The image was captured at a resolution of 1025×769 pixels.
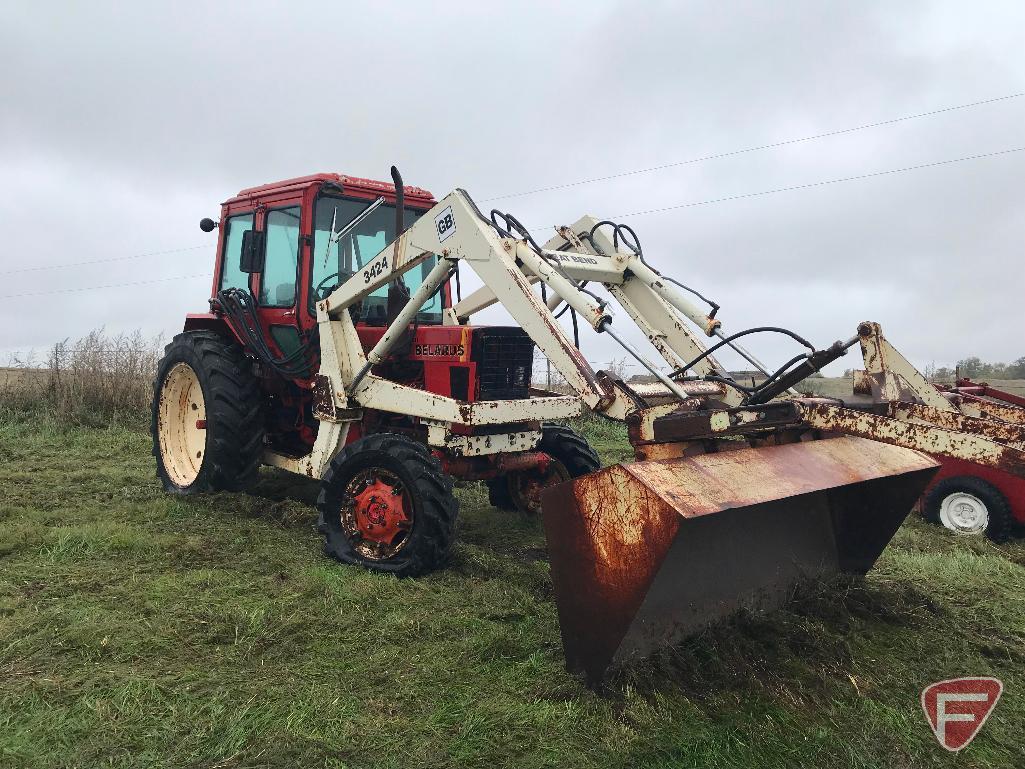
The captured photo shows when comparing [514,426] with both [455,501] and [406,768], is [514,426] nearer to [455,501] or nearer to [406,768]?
[455,501]

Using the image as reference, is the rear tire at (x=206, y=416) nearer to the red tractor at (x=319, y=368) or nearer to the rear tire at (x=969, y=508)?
the red tractor at (x=319, y=368)

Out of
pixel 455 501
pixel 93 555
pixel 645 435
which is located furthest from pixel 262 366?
pixel 645 435

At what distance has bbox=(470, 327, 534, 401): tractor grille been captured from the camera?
5.22m

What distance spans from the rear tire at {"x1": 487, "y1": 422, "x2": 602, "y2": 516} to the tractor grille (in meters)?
0.50

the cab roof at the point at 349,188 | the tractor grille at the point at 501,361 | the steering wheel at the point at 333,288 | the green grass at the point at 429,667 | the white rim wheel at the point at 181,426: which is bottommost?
the green grass at the point at 429,667

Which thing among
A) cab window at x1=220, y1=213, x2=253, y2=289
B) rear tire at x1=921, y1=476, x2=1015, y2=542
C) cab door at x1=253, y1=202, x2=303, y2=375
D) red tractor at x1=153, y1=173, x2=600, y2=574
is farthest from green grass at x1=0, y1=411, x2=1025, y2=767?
cab window at x1=220, y1=213, x2=253, y2=289

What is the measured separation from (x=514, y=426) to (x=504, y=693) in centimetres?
246

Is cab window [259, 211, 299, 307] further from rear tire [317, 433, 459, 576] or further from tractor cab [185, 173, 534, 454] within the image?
rear tire [317, 433, 459, 576]

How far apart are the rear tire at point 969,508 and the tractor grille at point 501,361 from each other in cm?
376

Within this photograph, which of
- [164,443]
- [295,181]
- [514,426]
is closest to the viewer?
[514,426]

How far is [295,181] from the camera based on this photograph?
582cm

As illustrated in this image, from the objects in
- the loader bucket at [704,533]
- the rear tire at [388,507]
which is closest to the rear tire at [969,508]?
the loader bucket at [704,533]

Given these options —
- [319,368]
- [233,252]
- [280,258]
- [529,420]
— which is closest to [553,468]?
[529,420]

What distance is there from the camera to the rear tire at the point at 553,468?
19.2 feet
